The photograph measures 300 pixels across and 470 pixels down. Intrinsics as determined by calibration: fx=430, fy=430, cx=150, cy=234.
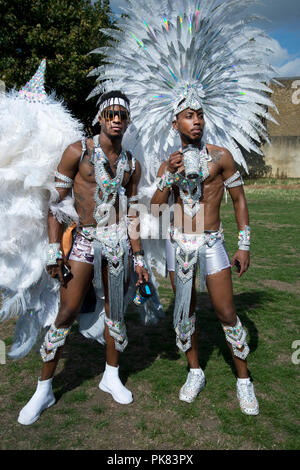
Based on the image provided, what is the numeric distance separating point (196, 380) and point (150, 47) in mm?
2781

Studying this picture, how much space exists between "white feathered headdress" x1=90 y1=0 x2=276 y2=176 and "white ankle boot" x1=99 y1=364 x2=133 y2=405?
200 cm

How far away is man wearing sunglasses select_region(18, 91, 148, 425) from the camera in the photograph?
326cm

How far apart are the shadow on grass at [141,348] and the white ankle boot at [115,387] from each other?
26 centimetres

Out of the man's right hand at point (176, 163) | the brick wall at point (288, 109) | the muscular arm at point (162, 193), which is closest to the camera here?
the man's right hand at point (176, 163)

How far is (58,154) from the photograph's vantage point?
3469 mm

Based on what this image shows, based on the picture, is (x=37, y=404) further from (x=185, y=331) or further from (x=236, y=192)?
(x=236, y=192)

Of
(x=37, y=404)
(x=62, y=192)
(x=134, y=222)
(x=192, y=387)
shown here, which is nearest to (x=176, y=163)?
(x=134, y=222)

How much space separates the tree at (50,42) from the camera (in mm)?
14250

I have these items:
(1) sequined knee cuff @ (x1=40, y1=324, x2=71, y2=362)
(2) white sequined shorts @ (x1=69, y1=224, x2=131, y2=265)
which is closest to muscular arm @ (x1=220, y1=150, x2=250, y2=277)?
(2) white sequined shorts @ (x1=69, y1=224, x2=131, y2=265)

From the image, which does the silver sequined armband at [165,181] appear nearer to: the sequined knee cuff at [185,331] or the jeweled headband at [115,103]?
the jeweled headband at [115,103]

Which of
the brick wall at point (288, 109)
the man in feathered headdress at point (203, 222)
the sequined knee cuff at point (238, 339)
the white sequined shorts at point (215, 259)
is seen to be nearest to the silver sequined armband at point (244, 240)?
the man in feathered headdress at point (203, 222)

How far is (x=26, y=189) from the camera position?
3385 mm

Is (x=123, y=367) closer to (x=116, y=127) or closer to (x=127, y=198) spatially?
(x=127, y=198)
